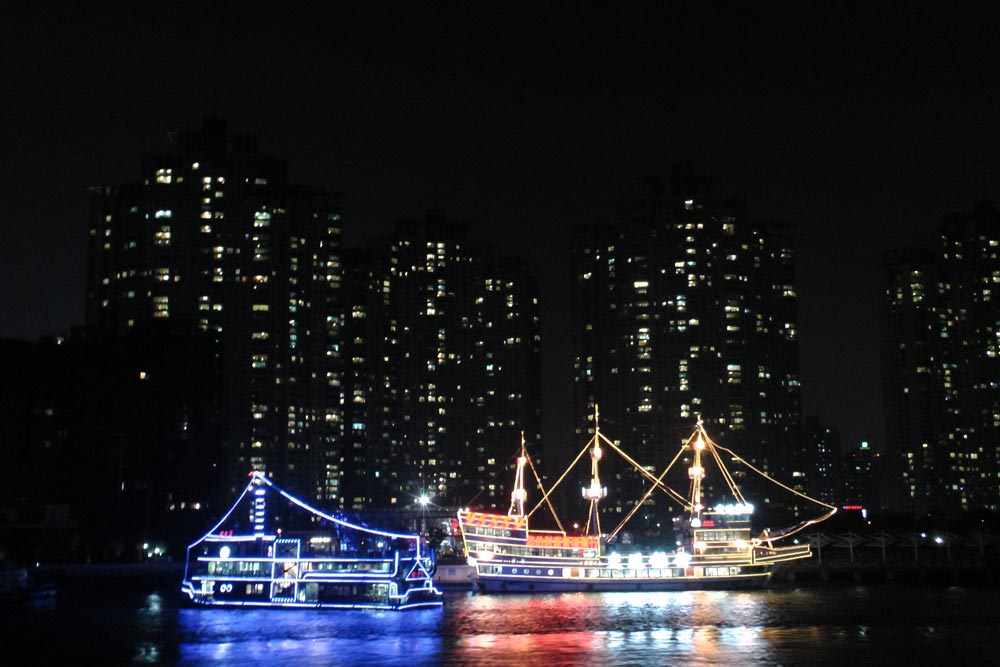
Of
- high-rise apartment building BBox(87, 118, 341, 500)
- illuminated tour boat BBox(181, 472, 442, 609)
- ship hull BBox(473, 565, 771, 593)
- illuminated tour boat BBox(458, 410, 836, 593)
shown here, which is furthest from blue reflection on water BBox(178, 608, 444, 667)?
high-rise apartment building BBox(87, 118, 341, 500)

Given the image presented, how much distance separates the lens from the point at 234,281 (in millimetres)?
176250

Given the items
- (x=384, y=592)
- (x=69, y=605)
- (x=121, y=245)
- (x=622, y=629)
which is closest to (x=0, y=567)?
(x=69, y=605)

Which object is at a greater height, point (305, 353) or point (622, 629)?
point (305, 353)

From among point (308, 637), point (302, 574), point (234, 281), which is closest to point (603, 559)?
point (302, 574)

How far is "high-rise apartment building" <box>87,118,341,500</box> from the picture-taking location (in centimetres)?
17288

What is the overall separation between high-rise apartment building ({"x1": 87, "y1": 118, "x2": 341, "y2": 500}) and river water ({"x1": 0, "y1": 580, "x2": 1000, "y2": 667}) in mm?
85514

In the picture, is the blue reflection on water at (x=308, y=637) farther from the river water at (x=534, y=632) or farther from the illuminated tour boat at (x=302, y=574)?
the illuminated tour boat at (x=302, y=574)

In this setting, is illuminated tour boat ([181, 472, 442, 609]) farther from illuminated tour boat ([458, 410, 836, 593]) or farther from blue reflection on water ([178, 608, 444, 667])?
illuminated tour boat ([458, 410, 836, 593])

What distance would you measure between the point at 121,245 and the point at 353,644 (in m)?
130

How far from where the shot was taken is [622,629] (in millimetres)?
66812

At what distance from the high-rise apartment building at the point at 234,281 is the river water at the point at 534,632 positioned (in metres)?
85.5

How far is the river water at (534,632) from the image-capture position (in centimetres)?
5550

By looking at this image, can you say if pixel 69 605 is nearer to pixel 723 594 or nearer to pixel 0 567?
pixel 0 567

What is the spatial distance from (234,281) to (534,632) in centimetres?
12256
